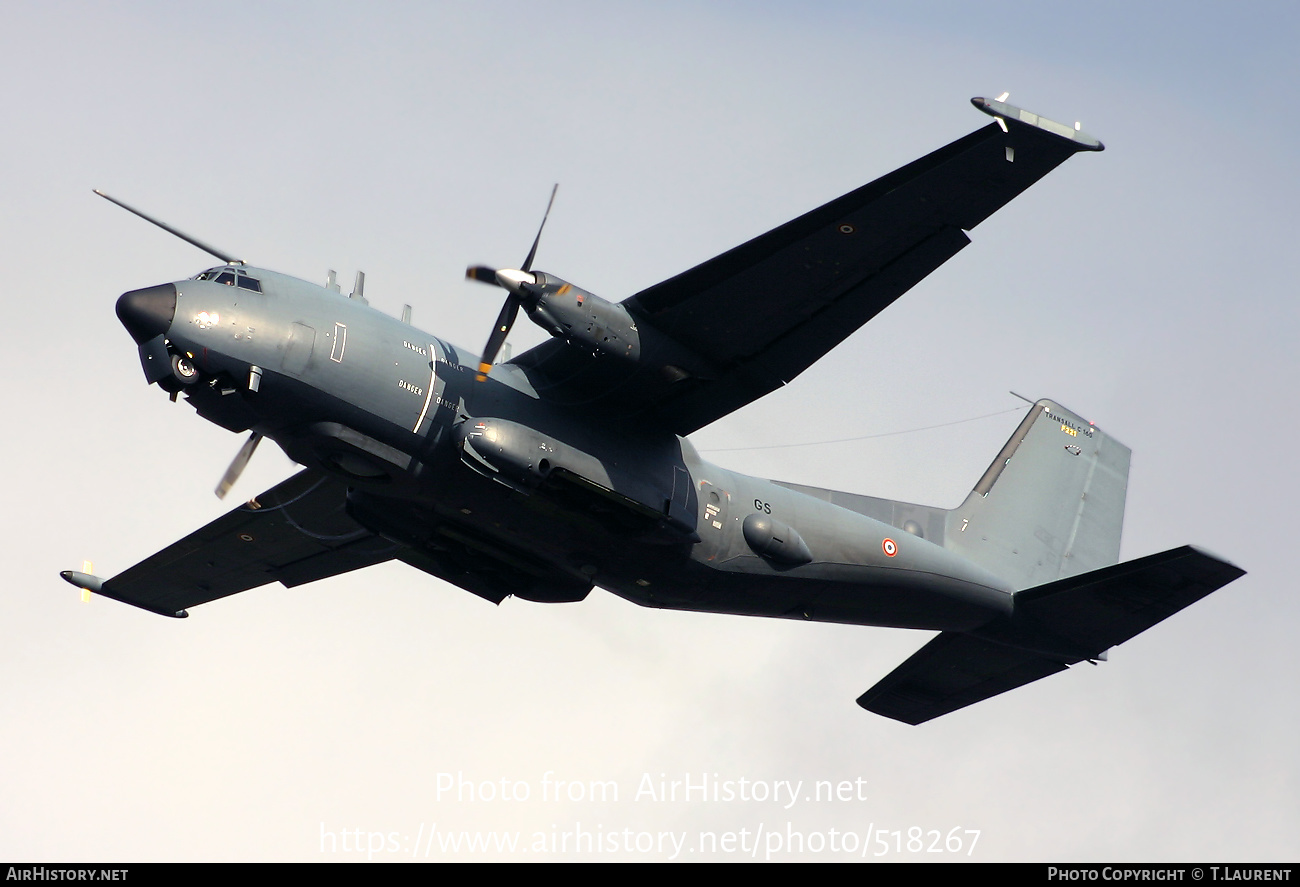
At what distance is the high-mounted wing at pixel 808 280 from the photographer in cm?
1986

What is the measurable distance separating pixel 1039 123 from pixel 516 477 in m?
8.96

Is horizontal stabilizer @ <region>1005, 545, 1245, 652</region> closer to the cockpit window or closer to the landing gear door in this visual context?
the landing gear door

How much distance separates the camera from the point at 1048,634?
84.0 ft

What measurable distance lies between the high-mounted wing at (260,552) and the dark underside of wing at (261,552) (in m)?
0.02

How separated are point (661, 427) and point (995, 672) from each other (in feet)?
28.7

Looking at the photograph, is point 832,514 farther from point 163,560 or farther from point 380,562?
point 163,560

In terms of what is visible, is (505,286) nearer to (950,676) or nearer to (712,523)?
(712,523)

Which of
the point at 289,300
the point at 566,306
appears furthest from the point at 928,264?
the point at 289,300

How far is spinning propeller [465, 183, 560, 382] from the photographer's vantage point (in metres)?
20.2

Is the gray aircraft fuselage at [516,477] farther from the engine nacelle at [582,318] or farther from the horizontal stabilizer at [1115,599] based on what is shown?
the engine nacelle at [582,318]

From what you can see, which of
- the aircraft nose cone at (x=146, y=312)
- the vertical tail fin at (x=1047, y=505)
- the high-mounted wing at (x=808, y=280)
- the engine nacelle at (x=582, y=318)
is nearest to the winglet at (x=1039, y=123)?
the high-mounted wing at (x=808, y=280)

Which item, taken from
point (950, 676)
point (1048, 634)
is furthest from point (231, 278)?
point (1048, 634)

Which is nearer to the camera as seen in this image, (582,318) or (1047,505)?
(582,318)

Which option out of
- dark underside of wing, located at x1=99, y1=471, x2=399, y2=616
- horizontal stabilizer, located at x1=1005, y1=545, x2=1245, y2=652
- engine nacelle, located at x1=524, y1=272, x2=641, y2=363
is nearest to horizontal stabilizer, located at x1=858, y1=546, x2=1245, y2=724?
horizontal stabilizer, located at x1=1005, y1=545, x2=1245, y2=652
